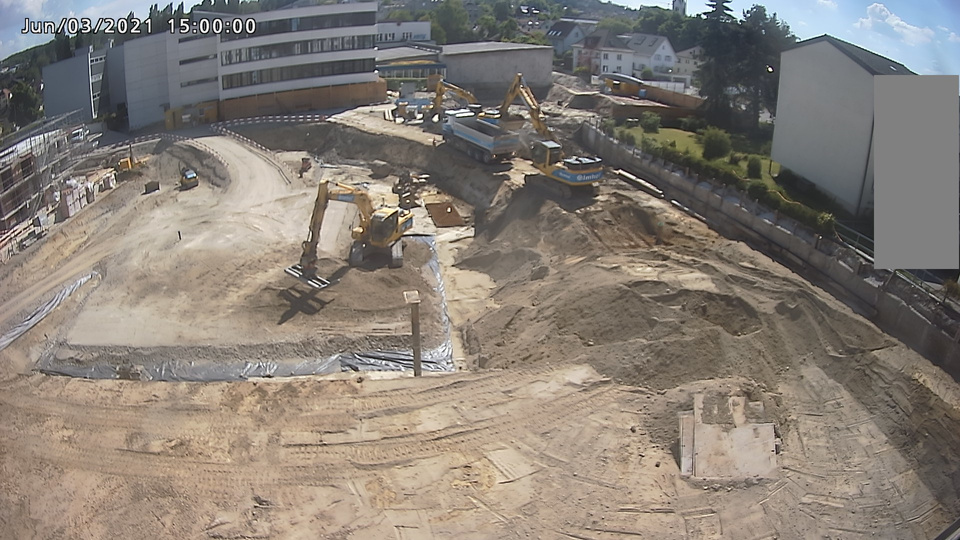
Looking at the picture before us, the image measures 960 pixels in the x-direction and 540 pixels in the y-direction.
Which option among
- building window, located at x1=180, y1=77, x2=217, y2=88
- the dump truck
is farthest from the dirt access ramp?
building window, located at x1=180, y1=77, x2=217, y2=88

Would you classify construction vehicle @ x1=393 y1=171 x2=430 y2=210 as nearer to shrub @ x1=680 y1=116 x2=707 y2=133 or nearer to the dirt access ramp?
the dirt access ramp

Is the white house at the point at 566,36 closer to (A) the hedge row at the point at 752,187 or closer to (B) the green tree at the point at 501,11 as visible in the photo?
(B) the green tree at the point at 501,11

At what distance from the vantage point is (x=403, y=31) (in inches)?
3036

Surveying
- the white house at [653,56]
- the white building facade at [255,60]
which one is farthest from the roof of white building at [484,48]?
the white house at [653,56]

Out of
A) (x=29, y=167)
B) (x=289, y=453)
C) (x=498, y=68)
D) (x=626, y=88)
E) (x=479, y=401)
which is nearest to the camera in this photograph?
(x=289, y=453)

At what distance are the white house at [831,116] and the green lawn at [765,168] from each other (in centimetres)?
41

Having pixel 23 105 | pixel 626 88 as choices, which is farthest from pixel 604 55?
pixel 23 105

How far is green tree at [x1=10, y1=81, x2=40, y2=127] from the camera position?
56094mm

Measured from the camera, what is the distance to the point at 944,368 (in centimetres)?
1516

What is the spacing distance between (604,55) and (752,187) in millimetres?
44124

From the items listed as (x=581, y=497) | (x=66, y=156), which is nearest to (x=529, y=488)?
(x=581, y=497)

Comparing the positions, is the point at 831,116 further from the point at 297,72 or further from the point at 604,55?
the point at 604,55

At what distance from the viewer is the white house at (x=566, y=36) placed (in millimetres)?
90312
